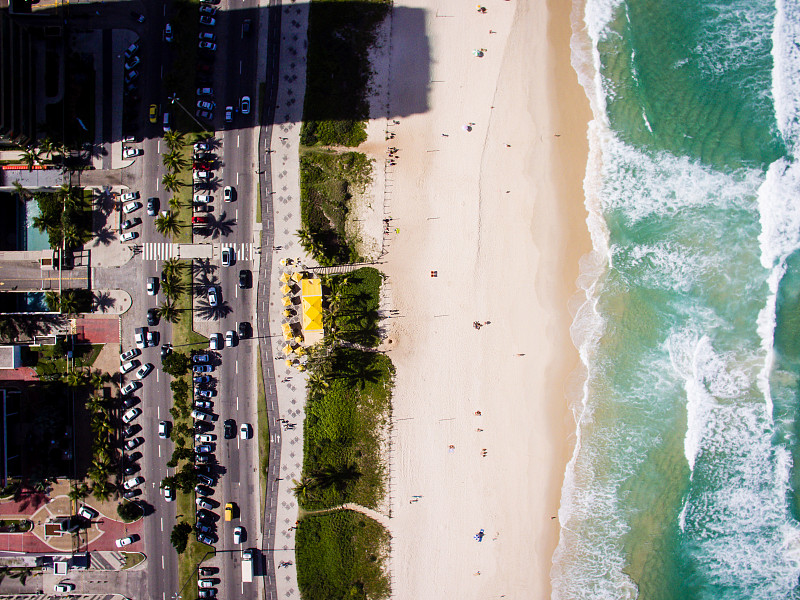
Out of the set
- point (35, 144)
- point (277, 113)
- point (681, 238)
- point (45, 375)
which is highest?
point (277, 113)

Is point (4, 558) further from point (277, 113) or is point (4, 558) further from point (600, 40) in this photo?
point (600, 40)

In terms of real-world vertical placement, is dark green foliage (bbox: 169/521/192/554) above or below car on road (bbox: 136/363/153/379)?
below

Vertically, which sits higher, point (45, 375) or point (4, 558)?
point (45, 375)

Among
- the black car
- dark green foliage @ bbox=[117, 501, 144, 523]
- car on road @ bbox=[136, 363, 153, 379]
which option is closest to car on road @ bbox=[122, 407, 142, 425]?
car on road @ bbox=[136, 363, 153, 379]

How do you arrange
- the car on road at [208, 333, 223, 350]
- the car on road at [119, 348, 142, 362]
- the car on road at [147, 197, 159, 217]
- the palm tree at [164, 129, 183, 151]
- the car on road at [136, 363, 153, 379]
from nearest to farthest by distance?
the palm tree at [164, 129, 183, 151] → the car on road at [208, 333, 223, 350] → the car on road at [119, 348, 142, 362] → the car on road at [136, 363, 153, 379] → the car on road at [147, 197, 159, 217]

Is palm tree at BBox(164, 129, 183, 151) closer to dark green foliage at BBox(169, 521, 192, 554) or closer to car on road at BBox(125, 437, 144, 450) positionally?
car on road at BBox(125, 437, 144, 450)

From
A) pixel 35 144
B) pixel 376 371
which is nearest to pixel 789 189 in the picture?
pixel 376 371
